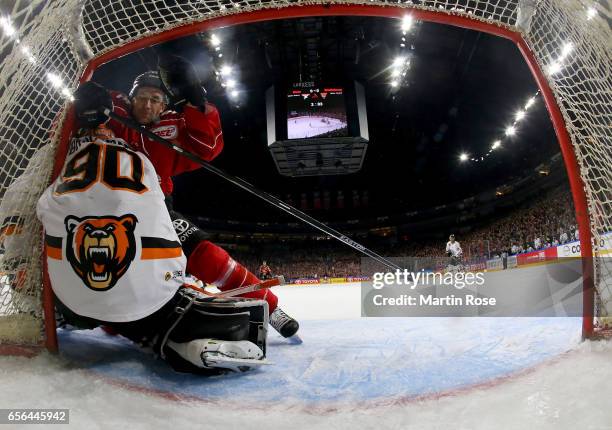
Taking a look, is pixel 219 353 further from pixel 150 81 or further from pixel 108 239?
pixel 150 81

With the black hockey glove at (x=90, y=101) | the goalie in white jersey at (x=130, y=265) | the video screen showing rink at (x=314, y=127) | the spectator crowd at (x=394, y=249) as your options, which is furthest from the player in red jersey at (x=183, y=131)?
the spectator crowd at (x=394, y=249)

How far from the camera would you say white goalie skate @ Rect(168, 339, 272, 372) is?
36.7 inches

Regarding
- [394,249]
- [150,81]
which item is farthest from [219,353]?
[394,249]

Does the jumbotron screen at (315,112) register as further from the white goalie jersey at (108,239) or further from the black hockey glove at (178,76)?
the white goalie jersey at (108,239)

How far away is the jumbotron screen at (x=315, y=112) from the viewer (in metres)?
5.34

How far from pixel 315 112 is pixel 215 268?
4.45 meters

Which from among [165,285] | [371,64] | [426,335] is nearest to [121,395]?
[165,285]

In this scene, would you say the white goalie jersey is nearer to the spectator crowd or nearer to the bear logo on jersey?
the bear logo on jersey

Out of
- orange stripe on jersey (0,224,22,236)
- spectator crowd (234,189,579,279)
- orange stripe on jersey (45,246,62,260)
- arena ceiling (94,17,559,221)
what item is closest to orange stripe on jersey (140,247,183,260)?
orange stripe on jersey (45,246,62,260)

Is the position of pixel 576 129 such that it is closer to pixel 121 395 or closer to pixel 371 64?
pixel 121 395

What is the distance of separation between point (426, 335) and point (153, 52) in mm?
5133

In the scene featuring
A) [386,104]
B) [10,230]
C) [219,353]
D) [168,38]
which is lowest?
[219,353]

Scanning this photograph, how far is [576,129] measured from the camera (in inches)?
47.8

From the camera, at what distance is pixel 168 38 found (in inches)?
50.0
